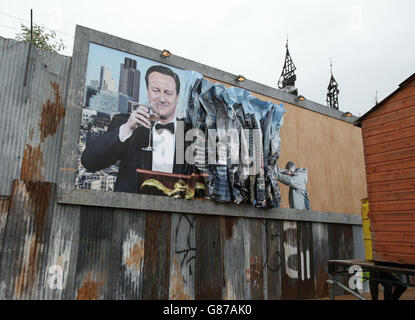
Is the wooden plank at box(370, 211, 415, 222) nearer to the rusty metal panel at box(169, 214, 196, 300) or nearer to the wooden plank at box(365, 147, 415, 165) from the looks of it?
the wooden plank at box(365, 147, 415, 165)

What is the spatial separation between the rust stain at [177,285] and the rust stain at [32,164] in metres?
4.82

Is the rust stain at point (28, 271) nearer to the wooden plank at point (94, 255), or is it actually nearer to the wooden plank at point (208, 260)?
the wooden plank at point (94, 255)

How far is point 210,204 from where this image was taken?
37.0 ft

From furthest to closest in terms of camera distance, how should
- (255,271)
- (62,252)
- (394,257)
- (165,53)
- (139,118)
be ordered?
1. (255,271)
2. (165,53)
3. (139,118)
4. (62,252)
5. (394,257)

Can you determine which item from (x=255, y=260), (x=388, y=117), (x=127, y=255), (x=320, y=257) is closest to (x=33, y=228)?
(x=127, y=255)

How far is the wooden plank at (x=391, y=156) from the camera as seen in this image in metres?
6.95

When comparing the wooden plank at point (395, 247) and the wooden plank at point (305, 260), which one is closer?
the wooden plank at point (395, 247)

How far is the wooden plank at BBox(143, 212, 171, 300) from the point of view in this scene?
9781mm

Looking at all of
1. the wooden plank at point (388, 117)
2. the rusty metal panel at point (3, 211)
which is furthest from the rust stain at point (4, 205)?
the wooden plank at point (388, 117)

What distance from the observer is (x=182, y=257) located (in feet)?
34.2

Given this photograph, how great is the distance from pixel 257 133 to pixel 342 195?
6.12m

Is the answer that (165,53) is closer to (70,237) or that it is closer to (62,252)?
(70,237)

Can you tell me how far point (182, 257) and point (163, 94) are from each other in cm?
562
